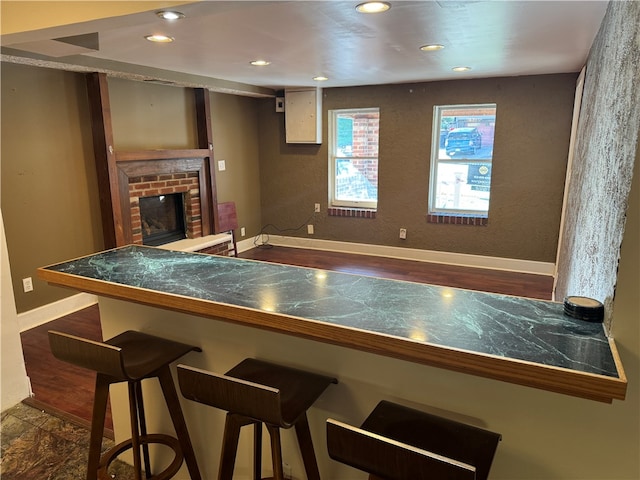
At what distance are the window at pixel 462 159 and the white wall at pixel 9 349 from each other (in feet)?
15.1

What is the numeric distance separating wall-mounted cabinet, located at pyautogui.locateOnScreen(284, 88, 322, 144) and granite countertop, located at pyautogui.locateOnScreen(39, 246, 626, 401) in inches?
170

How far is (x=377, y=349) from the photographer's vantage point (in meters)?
1.20

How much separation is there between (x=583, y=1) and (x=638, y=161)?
61.6 inches

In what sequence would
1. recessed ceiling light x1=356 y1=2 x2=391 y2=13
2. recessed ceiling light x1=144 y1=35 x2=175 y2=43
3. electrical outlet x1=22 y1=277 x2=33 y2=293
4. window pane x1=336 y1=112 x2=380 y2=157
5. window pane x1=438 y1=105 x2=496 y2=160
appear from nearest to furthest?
recessed ceiling light x1=356 y1=2 x2=391 y2=13
recessed ceiling light x1=144 y1=35 x2=175 y2=43
electrical outlet x1=22 y1=277 x2=33 y2=293
window pane x1=438 y1=105 x2=496 y2=160
window pane x1=336 y1=112 x2=380 y2=157

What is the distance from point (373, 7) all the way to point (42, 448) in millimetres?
2931

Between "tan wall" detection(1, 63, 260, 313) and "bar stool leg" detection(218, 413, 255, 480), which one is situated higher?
"tan wall" detection(1, 63, 260, 313)

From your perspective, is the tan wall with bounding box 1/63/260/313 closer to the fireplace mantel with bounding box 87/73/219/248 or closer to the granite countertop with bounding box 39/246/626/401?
the fireplace mantel with bounding box 87/73/219/248

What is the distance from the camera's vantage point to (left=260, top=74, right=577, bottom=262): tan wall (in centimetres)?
486

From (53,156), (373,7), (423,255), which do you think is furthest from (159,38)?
(423,255)

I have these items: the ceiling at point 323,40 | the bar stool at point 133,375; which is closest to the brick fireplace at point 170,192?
the ceiling at point 323,40

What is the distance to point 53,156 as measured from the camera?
12.5ft

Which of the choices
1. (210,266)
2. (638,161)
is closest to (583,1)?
(638,161)

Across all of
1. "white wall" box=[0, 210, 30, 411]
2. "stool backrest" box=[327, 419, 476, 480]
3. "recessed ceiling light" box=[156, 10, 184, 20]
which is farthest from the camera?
"white wall" box=[0, 210, 30, 411]

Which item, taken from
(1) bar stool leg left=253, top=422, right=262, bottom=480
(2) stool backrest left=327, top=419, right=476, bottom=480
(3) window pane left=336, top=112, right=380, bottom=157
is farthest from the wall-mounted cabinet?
(2) stool backrest left=327, top=419, right=476, bottom=480
